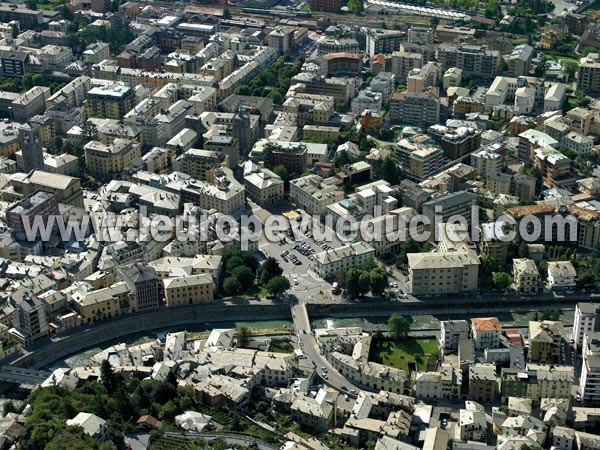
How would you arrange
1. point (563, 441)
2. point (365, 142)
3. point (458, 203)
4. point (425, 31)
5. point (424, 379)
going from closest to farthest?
1. point (563, 441)
2. point (424, 379)
3. point (458, 203)
4. point (365, 142)
5. point (425, 31)

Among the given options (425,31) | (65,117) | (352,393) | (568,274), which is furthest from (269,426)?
(425,31)

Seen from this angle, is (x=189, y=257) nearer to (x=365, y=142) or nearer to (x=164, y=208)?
(x=164, y=208)

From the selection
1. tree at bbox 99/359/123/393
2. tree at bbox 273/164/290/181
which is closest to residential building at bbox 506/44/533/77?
tree at bbox 273/164/290/181

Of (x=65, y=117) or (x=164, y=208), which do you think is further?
(x=65, y=117)

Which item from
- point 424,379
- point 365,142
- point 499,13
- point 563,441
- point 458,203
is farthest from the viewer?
point 499,13

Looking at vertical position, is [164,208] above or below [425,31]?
below

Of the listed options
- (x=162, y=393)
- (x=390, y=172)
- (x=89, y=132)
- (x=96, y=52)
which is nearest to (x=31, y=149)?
(x=89, y=132)
